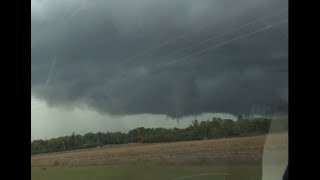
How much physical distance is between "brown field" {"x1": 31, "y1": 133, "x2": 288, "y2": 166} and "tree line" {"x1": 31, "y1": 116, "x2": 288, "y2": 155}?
0.7 inches

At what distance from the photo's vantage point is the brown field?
117 cm

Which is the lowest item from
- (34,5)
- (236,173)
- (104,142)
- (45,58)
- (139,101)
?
(236,173)

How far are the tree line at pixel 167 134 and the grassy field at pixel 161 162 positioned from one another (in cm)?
2

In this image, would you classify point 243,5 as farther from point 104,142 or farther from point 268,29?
point 104,142

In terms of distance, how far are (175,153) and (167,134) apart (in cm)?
6

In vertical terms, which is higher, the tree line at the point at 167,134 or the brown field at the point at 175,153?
the tree line at the point at 167,134

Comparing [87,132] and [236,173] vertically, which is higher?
[87,132]

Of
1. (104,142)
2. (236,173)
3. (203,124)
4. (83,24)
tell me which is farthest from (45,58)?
(236,173)

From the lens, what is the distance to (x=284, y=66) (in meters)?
1.18

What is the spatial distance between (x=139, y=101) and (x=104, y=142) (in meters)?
0.15

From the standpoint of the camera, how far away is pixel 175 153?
1.21m

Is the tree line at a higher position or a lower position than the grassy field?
higher

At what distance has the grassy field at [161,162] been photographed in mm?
1177
